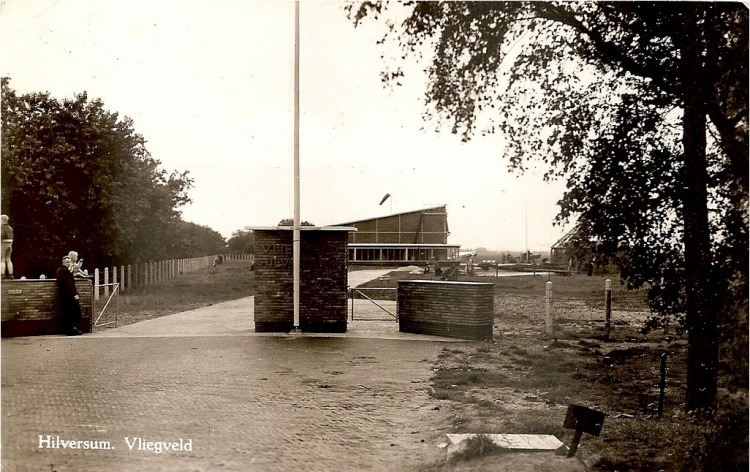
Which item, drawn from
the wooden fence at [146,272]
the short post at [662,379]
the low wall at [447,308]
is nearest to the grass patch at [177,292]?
the wooden fence at [146,272]

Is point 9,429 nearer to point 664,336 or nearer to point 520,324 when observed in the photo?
point 664,336

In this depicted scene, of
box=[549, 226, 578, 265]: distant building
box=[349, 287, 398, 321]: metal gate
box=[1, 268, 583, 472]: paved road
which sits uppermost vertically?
box=[549, 226, 578, 265]: distant building

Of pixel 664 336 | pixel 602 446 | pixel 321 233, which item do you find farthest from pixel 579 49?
pixel 321 233

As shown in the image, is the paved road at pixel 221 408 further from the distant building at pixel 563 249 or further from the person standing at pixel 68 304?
the distant building at pixel 563 249

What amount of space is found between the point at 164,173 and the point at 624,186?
220 inches

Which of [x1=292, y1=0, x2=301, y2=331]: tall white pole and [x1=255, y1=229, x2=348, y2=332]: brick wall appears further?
[x1=255, y1=229, x2=348, y2=332]: brick wall

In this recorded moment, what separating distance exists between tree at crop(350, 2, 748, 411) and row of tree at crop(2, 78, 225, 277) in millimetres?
3716

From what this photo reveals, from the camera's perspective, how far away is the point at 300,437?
217 inches

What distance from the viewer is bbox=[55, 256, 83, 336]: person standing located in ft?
32.6

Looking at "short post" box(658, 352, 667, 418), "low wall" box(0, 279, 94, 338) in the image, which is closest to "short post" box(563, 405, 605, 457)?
"short post" box(658, 352, 667, 418)

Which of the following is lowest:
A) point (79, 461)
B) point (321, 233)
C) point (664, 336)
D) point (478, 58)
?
point (79, 461)

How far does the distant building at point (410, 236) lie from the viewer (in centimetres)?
754

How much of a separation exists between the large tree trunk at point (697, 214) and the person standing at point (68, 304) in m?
8.77

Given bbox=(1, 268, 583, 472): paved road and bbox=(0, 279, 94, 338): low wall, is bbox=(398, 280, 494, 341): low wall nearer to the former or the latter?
bbox=(1, 268, 583, 472): paved road
